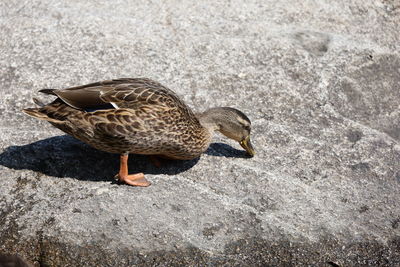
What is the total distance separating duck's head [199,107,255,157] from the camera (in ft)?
18.8

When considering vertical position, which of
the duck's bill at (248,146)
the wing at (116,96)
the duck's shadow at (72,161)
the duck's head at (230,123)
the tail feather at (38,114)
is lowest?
the duck's shadow at (72,161)

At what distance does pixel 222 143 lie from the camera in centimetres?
612

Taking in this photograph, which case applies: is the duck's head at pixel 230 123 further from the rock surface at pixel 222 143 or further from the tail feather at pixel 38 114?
the tail feather at pixel 38 114

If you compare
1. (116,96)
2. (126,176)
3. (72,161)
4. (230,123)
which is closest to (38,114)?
(72,161)

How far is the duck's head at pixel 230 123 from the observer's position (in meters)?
5.74

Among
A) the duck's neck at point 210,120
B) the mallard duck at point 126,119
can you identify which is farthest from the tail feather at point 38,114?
the duck's neck at point 210,120

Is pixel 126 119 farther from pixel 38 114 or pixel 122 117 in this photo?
pixel 38 114

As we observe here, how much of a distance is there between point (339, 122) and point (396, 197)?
3.75 feet

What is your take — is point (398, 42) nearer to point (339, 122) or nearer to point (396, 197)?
point (339, 122)

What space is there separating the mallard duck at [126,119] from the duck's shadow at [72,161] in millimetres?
193

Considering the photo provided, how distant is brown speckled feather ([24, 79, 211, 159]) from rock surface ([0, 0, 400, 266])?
378 mm

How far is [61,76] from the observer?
648 cm

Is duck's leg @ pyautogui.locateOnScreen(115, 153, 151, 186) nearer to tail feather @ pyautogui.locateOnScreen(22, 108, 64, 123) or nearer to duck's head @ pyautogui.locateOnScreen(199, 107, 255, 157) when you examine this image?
tail feather @ pyautogui.locateOnScreen(22, 108, 64, 123)

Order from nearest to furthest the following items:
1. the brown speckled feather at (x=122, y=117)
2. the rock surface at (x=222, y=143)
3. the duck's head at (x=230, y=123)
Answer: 1. the rock surface at (x=222, y=143)
2. the brown speckled feather at (x=122, y=117)
3. the duck's head at (x=230, y=123)
